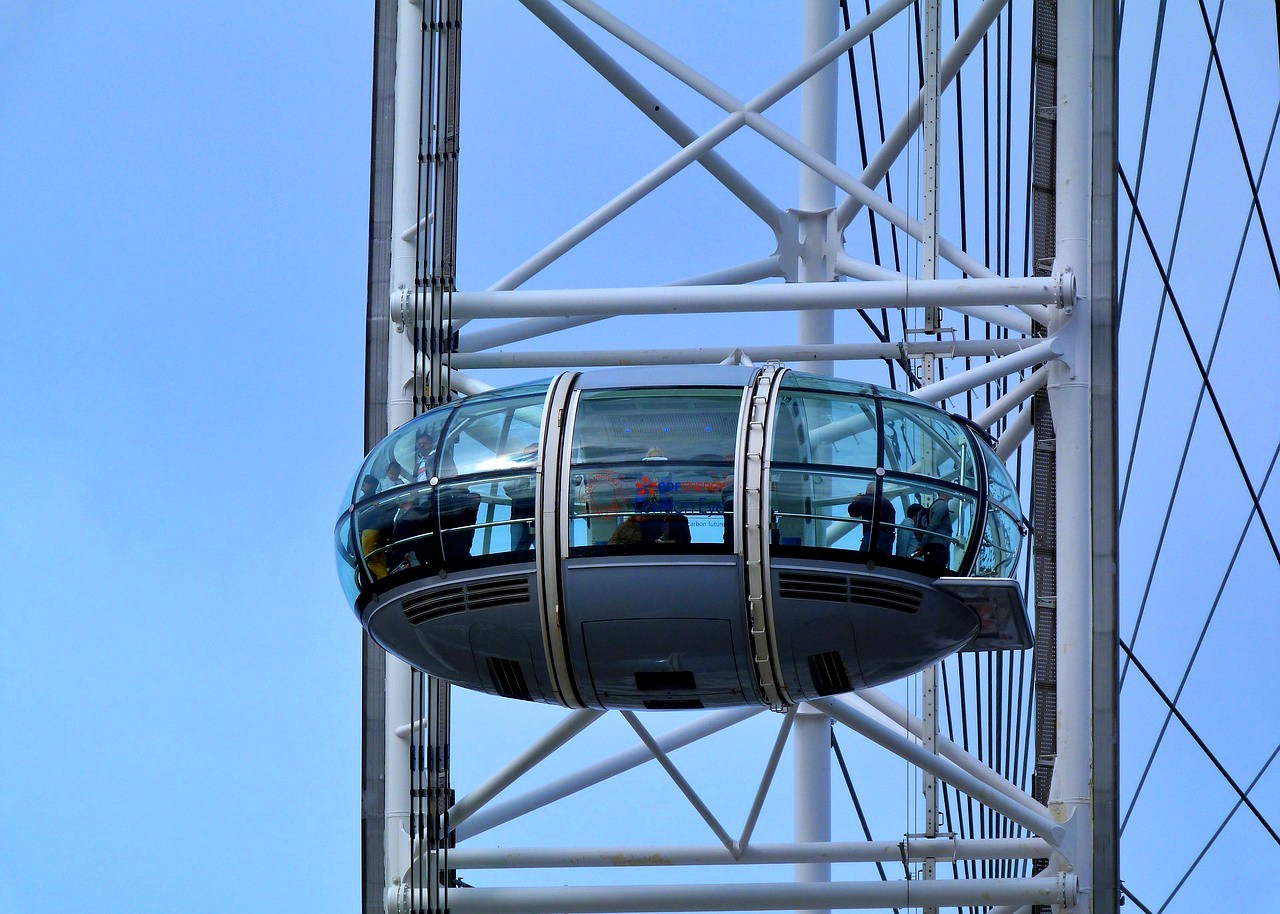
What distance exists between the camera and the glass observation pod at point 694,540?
705 inches

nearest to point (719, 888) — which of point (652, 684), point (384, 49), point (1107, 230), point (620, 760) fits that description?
point (620, 760)

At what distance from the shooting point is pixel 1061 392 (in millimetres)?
23000

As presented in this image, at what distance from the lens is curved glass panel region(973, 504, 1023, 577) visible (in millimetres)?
18719

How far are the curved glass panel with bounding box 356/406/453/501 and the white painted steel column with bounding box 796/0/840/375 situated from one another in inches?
284

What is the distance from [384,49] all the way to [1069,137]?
610 centimetres

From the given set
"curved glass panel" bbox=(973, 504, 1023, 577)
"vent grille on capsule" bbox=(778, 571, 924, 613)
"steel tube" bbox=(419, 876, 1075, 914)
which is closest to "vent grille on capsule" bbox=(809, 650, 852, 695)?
"vent grille on capsule" bbox=(778, 571, 924, 613)

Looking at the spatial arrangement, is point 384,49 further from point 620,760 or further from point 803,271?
point 620,760

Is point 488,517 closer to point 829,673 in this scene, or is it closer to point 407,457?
point 407,457

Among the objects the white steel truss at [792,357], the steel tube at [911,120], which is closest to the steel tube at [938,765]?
the white steel truss at [792,357]

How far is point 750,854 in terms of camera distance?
24219 millimetres

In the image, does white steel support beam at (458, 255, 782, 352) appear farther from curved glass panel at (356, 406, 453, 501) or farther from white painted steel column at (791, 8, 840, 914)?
curved glass panel at (356, 406, 453, 501)

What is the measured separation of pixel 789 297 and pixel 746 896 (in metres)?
5.09

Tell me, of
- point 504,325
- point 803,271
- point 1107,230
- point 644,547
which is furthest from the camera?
point 803,271

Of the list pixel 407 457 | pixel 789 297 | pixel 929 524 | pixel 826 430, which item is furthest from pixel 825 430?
pixel 789 297
